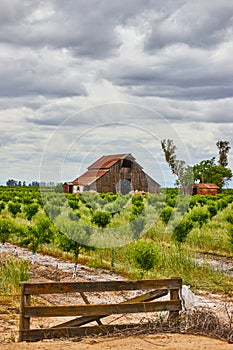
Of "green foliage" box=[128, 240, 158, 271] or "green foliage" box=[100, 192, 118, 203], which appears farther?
"green foliage" box=[100, 192, 118, 203]

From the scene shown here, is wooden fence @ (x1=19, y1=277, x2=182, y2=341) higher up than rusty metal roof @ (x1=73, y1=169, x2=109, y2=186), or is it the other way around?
rusty metal roof @ (x1=73, y1=169, x2=109, y2=186)

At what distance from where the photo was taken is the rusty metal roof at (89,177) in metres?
15.8

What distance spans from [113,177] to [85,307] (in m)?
12.3

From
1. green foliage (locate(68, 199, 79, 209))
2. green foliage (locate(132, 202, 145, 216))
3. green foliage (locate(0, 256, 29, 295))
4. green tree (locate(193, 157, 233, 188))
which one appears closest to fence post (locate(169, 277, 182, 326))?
green foliage (locate(0, 256, 29, 295))

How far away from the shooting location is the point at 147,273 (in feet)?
47.3

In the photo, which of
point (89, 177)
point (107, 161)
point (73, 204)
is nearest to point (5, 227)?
point (89, 177)

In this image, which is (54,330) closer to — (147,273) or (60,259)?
(147,273)

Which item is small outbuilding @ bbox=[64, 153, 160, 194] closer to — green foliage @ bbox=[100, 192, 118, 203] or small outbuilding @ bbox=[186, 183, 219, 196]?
green foliage @ bbox=[100, 192, 118, 203]

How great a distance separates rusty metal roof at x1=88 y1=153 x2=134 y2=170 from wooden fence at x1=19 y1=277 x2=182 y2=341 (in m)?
8.82

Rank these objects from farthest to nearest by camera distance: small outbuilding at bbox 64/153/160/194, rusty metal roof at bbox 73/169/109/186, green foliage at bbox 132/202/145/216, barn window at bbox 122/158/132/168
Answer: green foliage at bbox 132/202/145/216, barn window at bbox 122/158/132/168, small outbuilding at bbox 64/153/160/194, rusty metal roof at bbox 73/169/109/186

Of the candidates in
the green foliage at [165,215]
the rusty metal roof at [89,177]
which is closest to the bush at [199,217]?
the green foliage at [165,215]

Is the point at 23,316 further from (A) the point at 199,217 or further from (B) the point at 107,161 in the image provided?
(A) the point at 199,217

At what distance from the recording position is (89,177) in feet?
57.4

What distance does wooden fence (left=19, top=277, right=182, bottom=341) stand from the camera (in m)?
7.14
